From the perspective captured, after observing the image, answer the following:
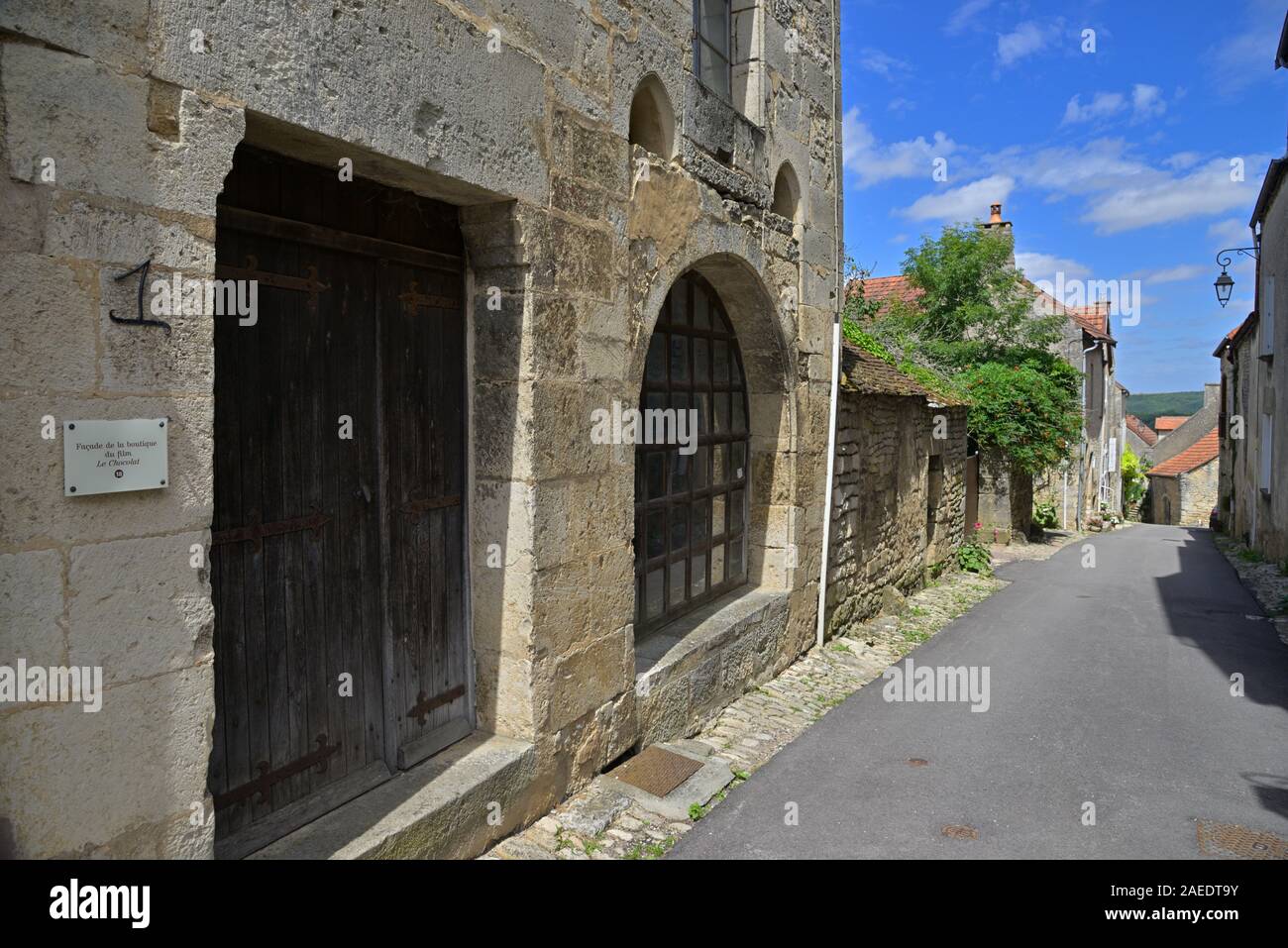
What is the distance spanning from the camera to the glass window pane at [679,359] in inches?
202

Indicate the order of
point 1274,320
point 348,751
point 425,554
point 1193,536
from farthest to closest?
1. point 1193,536
2. point 1274,320
3. point 425,554
4. point 348,751

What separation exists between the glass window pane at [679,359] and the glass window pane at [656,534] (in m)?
0.85

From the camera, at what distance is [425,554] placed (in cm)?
341

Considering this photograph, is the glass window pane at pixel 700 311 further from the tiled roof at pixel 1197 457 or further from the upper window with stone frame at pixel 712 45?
the tiled roof at pixel 1197 457

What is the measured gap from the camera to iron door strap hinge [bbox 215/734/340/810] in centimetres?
261

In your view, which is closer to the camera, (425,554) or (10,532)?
(10,532)

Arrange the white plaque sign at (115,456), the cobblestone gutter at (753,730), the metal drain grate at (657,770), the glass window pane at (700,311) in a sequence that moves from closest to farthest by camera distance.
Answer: the white plaque sign at (115,456)
the cobblestone gutter at (753,730)
the metal drain grate at (657,770)
the glass window pane at (700,311)

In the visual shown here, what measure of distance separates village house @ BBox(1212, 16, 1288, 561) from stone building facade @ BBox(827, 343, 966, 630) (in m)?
4.93

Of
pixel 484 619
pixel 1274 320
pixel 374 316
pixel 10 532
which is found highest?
pixel 1274 320

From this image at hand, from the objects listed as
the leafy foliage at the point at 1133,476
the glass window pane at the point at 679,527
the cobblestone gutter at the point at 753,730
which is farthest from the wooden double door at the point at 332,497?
the leafy foliage at the point at 1133,476

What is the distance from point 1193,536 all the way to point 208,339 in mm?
21557

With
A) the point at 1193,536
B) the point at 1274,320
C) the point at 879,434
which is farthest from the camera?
the point at 1193,536
